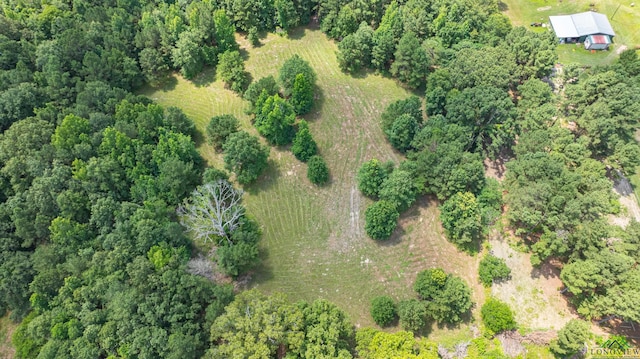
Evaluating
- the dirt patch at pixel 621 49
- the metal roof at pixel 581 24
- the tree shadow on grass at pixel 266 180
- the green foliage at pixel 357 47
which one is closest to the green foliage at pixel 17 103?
the tree shadow on grass at pixel 266 180

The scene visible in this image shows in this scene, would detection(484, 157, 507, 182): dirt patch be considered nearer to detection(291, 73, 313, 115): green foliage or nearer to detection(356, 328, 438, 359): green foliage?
detection(356, 328, 438, 359): green foliage

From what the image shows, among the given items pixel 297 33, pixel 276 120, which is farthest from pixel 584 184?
pixel 297 33

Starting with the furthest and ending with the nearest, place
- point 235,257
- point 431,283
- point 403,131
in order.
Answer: point 403,131, point 235,257, point 431,283

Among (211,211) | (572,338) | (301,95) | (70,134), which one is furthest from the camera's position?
(301,95)

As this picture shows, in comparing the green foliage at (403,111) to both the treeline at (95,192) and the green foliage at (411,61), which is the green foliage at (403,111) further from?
the treeline at (95,192)

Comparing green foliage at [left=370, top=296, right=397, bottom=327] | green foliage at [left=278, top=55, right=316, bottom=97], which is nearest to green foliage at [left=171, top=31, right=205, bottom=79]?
green foliage at [left=278, top=55, right=316, bottom=97]

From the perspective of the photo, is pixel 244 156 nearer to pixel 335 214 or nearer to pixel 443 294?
pixel 335 214
